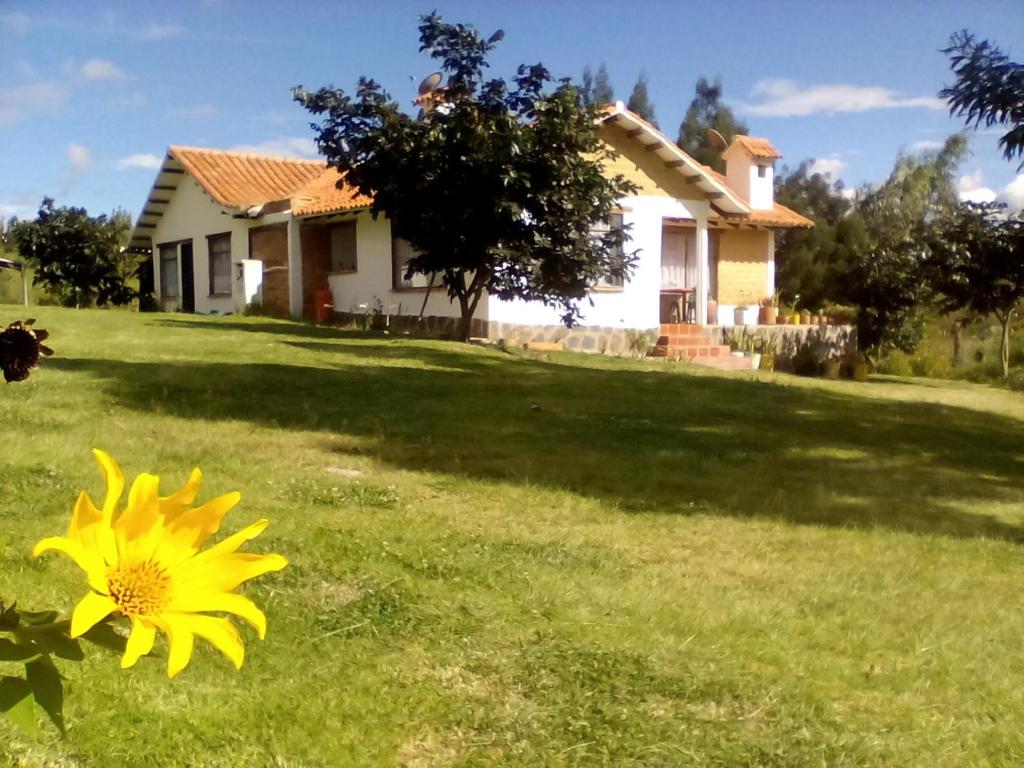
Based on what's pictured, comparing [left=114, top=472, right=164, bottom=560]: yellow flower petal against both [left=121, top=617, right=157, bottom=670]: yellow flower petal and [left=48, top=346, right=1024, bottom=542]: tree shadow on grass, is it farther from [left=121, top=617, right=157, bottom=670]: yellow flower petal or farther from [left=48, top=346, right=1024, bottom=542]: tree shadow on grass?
[left=48, top=346, right=1024, bottom=542]: tree shadow on grass

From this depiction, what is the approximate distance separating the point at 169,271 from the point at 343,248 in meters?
7.07

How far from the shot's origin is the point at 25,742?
2.78 m

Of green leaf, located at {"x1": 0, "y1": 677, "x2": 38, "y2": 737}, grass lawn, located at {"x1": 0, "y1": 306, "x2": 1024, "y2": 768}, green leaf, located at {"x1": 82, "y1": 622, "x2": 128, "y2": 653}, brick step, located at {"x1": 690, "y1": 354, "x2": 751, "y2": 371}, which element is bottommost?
grass lawn, located at {"x1": 0, "y1": 306, "x2": 1024, "y2": 768}

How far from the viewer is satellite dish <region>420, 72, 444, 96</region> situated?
50.7 feet

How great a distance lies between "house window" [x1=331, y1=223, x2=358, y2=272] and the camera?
21.5 meters

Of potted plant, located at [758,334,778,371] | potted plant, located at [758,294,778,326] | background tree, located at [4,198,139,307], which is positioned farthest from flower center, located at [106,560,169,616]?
background tree, located at [4,198,139,307]

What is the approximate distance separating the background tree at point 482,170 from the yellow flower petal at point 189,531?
12920 mm

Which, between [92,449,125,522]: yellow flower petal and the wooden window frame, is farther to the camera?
the wooden window frame

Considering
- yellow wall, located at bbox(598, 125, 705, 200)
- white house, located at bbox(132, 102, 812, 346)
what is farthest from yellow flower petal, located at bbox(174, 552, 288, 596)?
yellow wall, located at bbox(598, 125, 705, 200)

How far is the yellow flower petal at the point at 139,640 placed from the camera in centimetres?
87

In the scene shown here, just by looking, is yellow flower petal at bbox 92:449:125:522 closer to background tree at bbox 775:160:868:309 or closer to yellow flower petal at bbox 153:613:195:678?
yellow flower petal at bbox 153:613:195:678

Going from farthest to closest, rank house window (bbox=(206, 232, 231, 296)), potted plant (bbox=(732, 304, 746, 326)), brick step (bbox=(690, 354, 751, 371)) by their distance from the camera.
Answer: house window (bbox=(206, 232, 231, 296)) < potted plant (bbox=(732, 304, 746, 326)) < brick step (bbox=(690, 354, 751, 371))

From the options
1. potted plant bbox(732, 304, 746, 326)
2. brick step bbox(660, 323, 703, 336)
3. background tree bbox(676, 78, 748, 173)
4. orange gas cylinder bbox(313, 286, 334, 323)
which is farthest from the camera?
background tree bbox(676, 78, 748, 173)

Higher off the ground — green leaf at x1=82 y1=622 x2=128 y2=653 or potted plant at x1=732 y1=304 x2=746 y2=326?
potted plant at x1=732 y1=304 x2=746 y2=326
